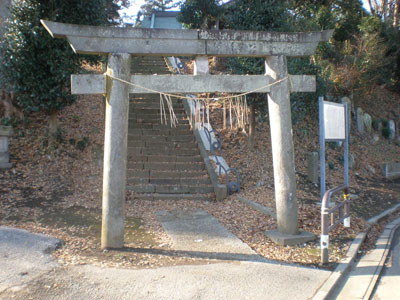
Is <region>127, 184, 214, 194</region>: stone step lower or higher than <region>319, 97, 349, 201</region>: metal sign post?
lower

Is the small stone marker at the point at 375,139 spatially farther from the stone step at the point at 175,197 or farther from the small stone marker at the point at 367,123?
the stone step at the point at 175,197

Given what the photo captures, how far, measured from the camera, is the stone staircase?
364 inches

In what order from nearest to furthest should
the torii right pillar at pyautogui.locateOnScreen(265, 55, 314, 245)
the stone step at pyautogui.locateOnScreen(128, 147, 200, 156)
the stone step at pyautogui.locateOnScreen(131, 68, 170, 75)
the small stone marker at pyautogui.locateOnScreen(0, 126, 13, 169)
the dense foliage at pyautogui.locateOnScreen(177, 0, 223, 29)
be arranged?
the torii right pillar at pyautogui.locateOnScreen(265, 55, 314, 245)
the small stone marker at pyautogui.locateOnScreen(0, 126, 13, 169)
the stone step at pyautogui.locateOnScreen(128, 147, 200, 156)
the stone step at pyautogui.locateOnScreen(131, 68, 170, 75)
the dense foliage at pyautogui.locateOnScreen(177, 0, 223, 29)

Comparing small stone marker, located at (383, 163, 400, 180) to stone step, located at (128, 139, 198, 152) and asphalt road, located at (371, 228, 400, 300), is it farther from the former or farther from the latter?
asphalt road, located at (371, 228, 400, 300)

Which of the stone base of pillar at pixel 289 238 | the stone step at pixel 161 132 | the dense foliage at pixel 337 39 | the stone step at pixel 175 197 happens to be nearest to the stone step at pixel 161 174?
the stone step at pixel 175 197

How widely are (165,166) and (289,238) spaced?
16.8 ft

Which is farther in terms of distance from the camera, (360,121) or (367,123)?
(367,123)

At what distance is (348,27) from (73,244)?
19978 mm

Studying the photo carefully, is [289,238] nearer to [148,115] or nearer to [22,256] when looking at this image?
[22,256]

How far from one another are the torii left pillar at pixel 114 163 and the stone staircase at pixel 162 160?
3.46 meters

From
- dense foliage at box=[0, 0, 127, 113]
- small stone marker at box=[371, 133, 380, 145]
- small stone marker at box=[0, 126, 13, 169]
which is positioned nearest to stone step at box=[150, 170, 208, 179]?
dense foliage at box=[0, 0, 127, 113]

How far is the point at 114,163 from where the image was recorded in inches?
211

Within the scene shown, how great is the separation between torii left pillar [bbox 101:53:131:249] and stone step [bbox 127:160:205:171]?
183 inches

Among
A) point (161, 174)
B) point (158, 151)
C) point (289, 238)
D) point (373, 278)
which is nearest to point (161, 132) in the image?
point (158, 151)
